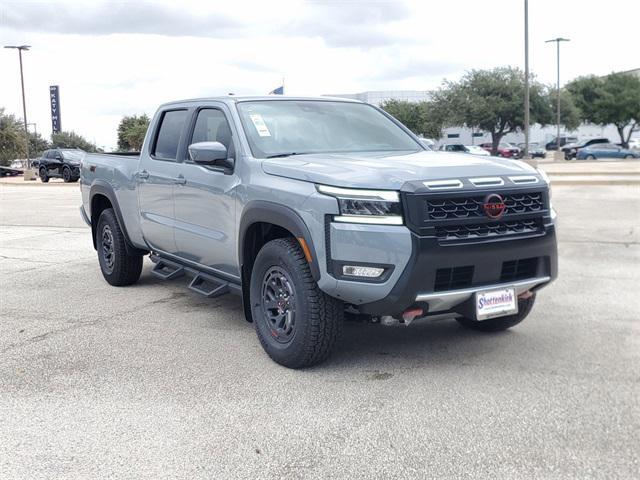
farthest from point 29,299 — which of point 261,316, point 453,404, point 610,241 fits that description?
point 610,241

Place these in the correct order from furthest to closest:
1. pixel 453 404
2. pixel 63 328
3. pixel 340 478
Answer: pixel 63 328 < pixel 453 404 < pixel 340 478

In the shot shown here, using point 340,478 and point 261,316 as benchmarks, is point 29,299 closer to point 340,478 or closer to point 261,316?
point 261,316

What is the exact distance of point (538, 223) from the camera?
4695 mm

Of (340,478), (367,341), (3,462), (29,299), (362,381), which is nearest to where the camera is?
(340,478)

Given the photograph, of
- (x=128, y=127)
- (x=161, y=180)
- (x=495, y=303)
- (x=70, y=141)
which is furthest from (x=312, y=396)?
(x=70, y=141)

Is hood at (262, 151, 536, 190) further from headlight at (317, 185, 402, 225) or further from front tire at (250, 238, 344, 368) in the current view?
front tire at (250, 238, 344, 368)

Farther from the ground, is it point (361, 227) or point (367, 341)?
point (361, 227)

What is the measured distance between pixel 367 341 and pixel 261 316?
936 mm

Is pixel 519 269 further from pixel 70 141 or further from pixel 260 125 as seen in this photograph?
pixel 70 141

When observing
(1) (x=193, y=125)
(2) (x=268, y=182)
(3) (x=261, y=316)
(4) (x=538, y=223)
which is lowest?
(3) (x=261, y=316)

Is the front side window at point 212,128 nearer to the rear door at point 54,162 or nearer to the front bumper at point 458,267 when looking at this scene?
the front bumper at point 458,267

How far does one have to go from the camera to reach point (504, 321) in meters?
5.54

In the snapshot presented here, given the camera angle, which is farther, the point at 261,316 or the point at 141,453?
the point at 261,316

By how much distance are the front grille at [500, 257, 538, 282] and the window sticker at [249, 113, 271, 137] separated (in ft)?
6.71
